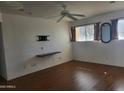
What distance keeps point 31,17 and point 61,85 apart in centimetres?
287

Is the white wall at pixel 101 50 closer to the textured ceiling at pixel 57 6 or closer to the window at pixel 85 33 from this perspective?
the window at pixel 85 33

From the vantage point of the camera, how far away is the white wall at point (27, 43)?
367 centimetres

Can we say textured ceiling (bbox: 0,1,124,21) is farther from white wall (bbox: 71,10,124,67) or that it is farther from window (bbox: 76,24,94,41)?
window (bbox: 76,24,94,41)

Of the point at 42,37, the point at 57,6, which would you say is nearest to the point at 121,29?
the point at 57,6

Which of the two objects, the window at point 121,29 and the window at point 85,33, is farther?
the window at point 85,33

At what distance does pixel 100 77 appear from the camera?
3500mm

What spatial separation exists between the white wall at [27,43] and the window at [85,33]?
1084mm

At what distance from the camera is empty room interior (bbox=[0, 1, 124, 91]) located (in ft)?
10.2

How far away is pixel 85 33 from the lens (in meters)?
5.66

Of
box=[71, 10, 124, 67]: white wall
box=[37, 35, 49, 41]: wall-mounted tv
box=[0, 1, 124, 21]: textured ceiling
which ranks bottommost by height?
box=[71, 10, 124, 67]: white wall

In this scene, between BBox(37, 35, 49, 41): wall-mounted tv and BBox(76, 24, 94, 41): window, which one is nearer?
BBox(37, 35, 49, 41): wall-mounted tv

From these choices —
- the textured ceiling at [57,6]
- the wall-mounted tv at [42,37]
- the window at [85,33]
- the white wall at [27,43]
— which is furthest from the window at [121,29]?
the wall-mounted tv at [42,37]

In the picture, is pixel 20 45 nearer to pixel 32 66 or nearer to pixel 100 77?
pixel 32 66

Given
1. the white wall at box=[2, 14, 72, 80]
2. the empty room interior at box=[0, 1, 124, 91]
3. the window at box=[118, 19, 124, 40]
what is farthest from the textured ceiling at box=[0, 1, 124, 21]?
the window at box=[118, 19, 124, 40]
